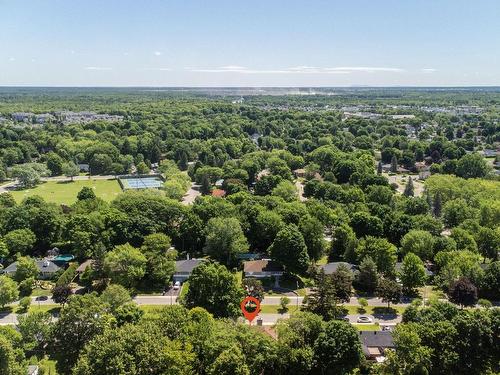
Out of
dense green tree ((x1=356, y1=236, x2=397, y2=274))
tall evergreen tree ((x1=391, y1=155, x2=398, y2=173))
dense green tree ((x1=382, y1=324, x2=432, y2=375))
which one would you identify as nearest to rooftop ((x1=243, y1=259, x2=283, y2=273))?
dense green tree ((x1=356, y1=236, x2=397, y2=274))

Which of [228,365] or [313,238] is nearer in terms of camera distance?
[228,365]

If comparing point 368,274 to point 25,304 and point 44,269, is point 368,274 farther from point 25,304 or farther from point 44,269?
point 44,269

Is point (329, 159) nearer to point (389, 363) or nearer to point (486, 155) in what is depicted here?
point (486, 155)

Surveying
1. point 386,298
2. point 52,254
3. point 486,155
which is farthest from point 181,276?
point 486,155

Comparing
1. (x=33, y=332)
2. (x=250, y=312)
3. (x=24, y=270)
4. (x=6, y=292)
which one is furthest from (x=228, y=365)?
(x=24, y=270)

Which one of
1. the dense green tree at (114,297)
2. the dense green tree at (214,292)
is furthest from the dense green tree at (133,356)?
the dense green tree at (214,292)

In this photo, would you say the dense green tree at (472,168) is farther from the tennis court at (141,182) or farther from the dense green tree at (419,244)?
the tennis court at (141,182)
